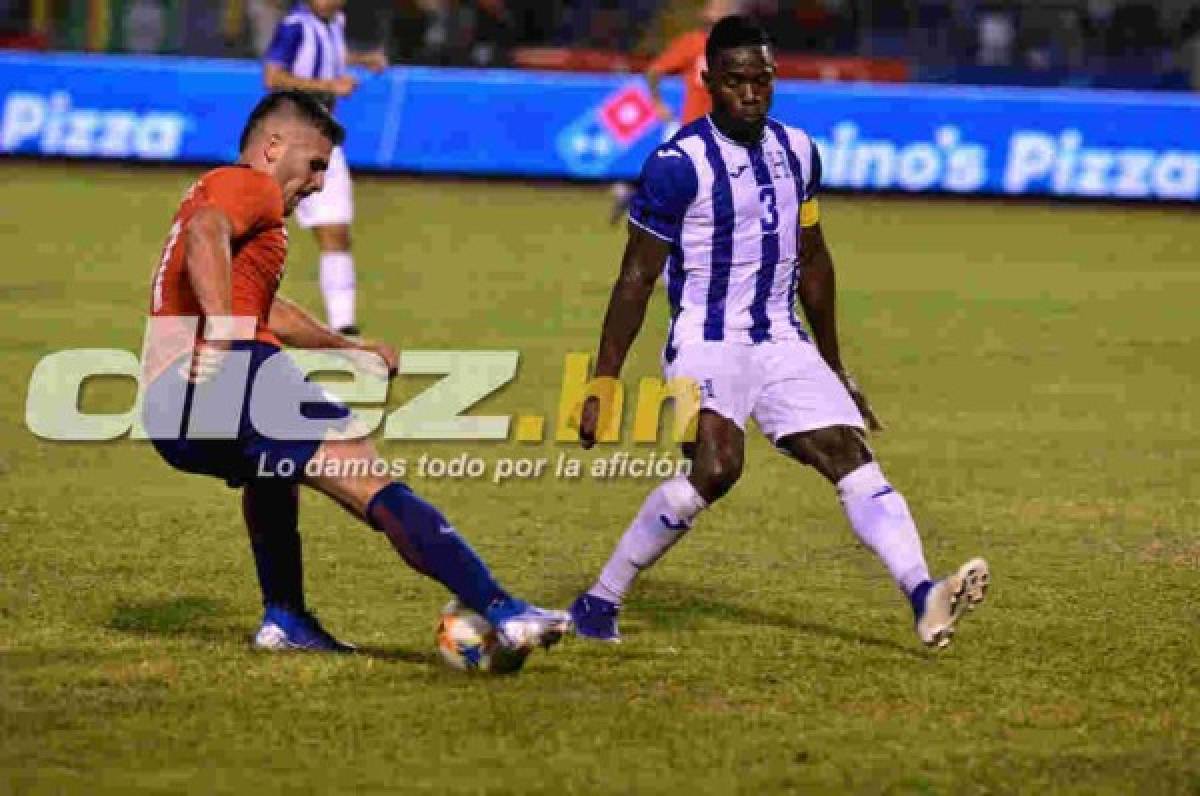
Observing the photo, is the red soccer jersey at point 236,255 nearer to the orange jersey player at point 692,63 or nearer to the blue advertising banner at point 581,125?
the orange jersey player at point 692,63

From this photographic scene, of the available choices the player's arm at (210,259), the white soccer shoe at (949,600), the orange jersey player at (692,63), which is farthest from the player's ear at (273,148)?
the orange jersey player at (692,63)

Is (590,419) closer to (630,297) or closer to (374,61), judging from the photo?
(630,297)

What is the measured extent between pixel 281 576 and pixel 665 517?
125 cm

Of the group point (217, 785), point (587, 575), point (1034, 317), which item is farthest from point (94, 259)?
point (217, 785)

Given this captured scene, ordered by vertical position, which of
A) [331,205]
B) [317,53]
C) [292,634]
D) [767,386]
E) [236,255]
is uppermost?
[236,255]

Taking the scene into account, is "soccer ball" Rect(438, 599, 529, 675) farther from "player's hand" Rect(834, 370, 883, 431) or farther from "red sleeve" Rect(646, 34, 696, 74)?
"red sleeve" Rect(646, 34, 696, 74)

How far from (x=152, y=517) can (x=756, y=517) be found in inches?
103

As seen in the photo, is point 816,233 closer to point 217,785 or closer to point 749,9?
point 217,785

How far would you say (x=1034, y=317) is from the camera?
1830 cm

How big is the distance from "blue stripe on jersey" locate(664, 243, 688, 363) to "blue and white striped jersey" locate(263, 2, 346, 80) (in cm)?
826

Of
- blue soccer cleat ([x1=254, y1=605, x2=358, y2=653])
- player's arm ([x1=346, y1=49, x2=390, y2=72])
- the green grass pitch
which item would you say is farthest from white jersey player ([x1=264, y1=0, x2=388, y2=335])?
blue soccer cleat ([x1=254, y1=605, x2=358, y2=653])

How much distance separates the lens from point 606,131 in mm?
27734

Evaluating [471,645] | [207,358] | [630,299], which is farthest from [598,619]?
[207,358]

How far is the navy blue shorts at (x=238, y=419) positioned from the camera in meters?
7.31
